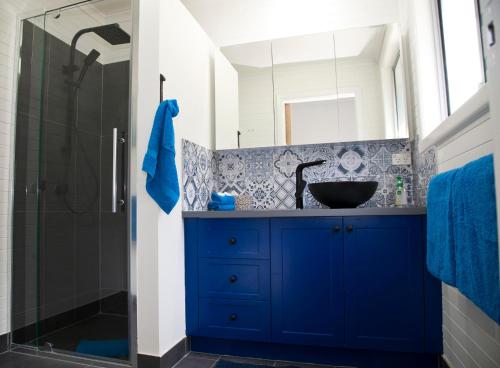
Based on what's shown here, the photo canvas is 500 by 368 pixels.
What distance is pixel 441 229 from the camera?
1.14 meters

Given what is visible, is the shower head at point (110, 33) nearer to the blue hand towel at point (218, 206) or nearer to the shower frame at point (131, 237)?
the shower frame at point (131, 237)

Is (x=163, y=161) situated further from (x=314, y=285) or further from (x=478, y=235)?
(x=478, y=235)

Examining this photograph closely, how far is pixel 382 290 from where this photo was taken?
163 cm

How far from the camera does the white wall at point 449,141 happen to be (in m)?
1.08

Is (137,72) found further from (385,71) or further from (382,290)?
(382,290)

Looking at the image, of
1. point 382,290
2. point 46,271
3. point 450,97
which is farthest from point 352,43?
point 46,271

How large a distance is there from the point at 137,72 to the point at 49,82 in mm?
713

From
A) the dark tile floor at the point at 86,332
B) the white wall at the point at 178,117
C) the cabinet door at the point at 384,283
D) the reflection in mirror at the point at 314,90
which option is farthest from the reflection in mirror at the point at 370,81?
the dark tile floor at the point at 86,332

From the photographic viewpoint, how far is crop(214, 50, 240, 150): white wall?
238 cm

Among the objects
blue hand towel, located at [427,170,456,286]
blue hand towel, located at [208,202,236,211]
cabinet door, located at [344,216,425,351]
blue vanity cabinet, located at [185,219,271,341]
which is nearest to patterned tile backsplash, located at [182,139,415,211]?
blue hand towel, located at [208,202,236,211]

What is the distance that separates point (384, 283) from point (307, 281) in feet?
1.29

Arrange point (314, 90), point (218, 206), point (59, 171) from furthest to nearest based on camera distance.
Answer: point (314, 90)
point (218, 206)
point (59, 171)

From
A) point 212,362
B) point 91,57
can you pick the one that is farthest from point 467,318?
point 91,57

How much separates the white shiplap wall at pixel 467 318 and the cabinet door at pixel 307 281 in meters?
0.49
